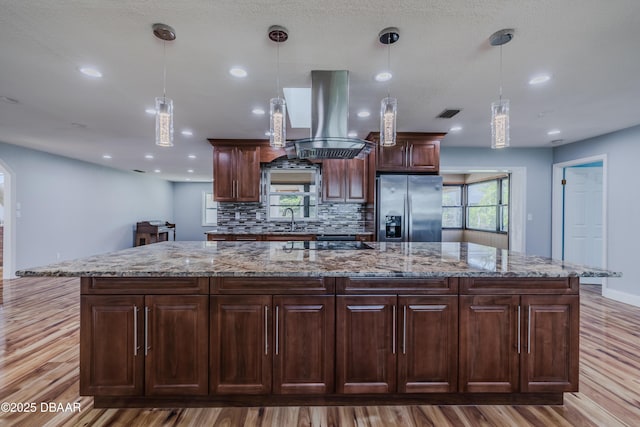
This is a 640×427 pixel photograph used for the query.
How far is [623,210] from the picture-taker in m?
4.27

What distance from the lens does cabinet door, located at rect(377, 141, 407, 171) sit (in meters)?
4.54

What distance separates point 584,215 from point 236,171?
5.71 meters

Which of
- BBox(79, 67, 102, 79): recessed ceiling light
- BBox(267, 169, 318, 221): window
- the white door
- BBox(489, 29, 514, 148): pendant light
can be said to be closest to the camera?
BBox(489, 29, 514, 148): pendant light

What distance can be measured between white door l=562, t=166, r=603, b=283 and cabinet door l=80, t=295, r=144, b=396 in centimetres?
615

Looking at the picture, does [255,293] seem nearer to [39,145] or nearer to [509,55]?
[509,55]

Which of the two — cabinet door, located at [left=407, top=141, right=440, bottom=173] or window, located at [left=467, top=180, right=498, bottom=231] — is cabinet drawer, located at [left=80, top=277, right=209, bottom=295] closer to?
cabinet door, located at [left=407, top=141, right=440, bottom=173]

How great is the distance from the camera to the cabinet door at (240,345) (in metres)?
1.85

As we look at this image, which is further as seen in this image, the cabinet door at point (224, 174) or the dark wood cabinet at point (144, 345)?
the cabinet door at point (224, 174)

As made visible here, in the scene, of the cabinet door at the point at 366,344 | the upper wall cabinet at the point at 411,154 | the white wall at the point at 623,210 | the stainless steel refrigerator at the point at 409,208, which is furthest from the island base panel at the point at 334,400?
the white wall at the point at 623,210

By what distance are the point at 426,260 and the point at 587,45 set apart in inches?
71.5

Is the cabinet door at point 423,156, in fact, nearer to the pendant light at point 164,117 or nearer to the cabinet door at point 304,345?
the cabinet door at point 304,345

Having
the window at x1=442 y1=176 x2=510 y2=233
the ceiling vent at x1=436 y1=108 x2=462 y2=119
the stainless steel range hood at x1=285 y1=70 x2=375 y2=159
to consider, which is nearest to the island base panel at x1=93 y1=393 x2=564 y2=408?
the stainless steel range hood at x1=285 y1=70 x2=375 y2=159

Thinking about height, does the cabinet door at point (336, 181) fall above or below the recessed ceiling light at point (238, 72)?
below

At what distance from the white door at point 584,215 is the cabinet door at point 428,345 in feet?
15.2
